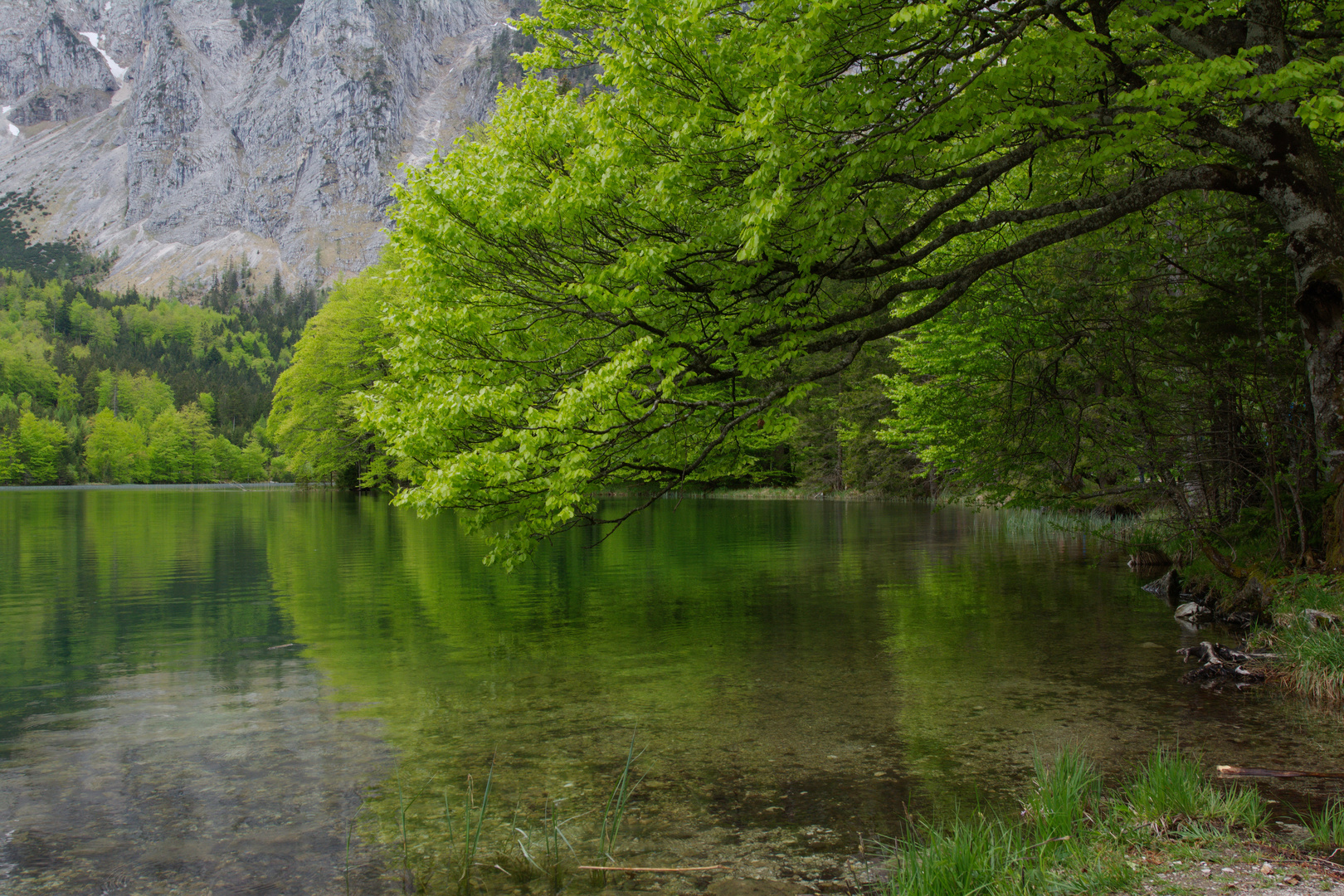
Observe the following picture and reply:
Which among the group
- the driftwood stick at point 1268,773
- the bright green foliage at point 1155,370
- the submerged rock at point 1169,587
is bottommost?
the submerged rock at point 1169,587

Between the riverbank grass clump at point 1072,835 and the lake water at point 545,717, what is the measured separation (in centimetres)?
56

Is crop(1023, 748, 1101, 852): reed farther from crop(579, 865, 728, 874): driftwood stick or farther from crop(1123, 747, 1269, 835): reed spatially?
crop(579, 865, 728, 874): driftwood stick

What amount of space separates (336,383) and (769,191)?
54219 mm

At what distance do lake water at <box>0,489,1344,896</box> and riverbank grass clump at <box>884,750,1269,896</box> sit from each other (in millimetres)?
560

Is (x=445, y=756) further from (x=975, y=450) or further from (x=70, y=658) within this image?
(x=975, y=450)

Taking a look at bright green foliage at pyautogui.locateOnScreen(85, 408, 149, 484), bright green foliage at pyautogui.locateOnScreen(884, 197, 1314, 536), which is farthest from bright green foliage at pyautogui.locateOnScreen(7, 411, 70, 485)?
bright green foliage at pyautogui.locateOnScreen(884, 197, 1314, 536)

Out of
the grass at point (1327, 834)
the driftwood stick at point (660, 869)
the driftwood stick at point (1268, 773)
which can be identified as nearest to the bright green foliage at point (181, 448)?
the driftwood stick at point (660, 869)

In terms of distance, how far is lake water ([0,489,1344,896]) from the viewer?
214 inches

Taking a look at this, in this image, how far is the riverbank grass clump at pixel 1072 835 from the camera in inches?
164

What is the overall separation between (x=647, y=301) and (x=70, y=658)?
8409 mm

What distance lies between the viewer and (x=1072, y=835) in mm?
4895

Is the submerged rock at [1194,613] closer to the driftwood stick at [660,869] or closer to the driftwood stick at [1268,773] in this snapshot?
the driftwood stick at [1268,773]

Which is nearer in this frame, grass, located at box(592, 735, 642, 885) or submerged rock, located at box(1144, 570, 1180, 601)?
grass, located at box(592, 735, 642, 885)

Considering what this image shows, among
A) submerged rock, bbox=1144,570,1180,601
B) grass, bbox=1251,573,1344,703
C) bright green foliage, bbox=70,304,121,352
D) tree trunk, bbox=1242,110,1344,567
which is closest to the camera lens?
grass, bbox=1251,573,1344,703
